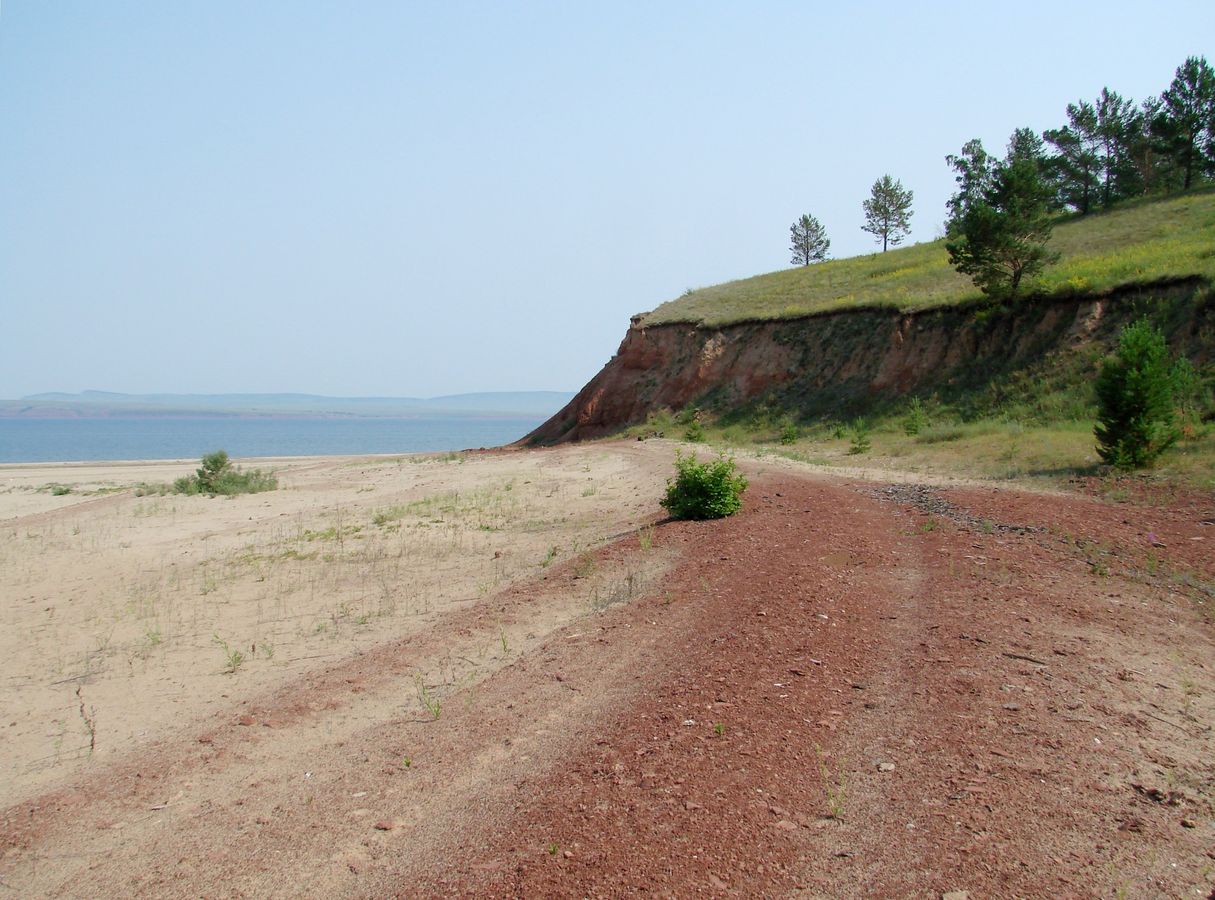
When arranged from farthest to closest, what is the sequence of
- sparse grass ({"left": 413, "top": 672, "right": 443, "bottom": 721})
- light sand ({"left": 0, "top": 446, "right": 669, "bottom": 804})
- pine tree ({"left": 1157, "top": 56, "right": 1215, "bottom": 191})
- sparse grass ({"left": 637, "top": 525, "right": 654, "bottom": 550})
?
1. pine tree ({"left": 1157, "top": 56, "right": 1215, "bottom": 191})
2. sparse grass ({"left": 637, "top": 525, "right": 654, "bottom": 550})
3. light sand ({"left": 0, "top": 446, "right": 669, "bottom": 804})
4. sparse grass ({"left": 413, "top": 672, "right": 443, "bottom": 721})

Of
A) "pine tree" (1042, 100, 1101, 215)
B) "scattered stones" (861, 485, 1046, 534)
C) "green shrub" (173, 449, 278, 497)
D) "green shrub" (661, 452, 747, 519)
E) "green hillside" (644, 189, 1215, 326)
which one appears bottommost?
"green shrub" (173, 449, 278, 497)

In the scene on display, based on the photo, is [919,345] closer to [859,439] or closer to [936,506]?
[859,439]

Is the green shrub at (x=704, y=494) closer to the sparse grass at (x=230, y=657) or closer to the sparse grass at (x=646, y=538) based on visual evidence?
the sparse grass at (x=646, y=538)

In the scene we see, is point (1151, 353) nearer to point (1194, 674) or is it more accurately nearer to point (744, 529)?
point (744, 529)

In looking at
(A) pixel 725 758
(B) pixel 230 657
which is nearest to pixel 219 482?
(B) pixel 230 657

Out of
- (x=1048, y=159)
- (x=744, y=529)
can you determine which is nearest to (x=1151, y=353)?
(x=744, y=529)

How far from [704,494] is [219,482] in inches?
745

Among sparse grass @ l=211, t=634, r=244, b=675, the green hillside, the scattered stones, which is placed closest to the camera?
sparse grass @ l=211, t=634, r=244, b=675

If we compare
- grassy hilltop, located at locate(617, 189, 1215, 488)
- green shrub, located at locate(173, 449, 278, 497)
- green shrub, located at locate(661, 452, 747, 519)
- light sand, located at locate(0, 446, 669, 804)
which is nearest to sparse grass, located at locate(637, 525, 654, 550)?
green shrub, located at locate(661, 452, 747, 519)

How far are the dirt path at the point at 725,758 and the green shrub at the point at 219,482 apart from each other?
19.2 meters

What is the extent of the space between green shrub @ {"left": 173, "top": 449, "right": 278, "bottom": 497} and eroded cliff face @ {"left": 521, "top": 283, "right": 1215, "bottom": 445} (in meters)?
16.9

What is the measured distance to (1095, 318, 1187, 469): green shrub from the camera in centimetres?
1698

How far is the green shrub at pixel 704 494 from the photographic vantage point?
13.7 m

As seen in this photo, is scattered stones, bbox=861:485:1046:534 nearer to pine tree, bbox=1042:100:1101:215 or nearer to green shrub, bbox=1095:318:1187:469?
green shrub, bbox=1095:318:1187:469
